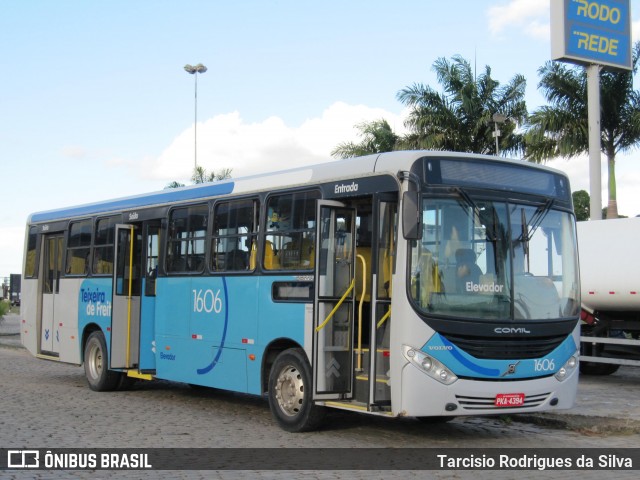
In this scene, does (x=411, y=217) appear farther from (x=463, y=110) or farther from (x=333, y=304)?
(x=463, y=110)

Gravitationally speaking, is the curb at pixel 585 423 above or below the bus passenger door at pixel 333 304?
below

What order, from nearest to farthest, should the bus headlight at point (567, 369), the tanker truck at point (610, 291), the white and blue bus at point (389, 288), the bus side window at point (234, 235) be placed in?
the white and blue bus at point (389, 288)
the bus headlight at point (567, 369)
the bus side window at point (234, 235)
the tanker truck at point (610, 291)

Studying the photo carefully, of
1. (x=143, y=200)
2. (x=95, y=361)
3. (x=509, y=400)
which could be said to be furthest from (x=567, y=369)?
(x=95, y=361)

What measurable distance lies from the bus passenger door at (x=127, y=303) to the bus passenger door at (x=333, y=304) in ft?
18.4

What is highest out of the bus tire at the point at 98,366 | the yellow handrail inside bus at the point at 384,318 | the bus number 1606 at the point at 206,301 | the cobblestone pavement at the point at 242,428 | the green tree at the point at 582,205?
the green tree at the point at 582,205

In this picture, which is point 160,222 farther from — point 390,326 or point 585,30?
Result: point 585,30

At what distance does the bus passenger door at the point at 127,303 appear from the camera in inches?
609

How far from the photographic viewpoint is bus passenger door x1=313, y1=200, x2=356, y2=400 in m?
10.7

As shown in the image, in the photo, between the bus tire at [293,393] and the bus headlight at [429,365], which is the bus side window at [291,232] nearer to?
the bus tire at [293,393]

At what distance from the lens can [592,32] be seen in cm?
2605

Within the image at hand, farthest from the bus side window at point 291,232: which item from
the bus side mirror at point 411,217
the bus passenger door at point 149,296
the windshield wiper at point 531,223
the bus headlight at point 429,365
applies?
the bus passenger door at point 149,296

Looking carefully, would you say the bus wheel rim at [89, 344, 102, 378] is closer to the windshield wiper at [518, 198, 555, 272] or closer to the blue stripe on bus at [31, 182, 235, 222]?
the blue stripe on bus at [31, 182, 235, 222]

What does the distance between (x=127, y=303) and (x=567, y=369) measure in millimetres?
7838

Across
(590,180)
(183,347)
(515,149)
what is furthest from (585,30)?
(183,347)
